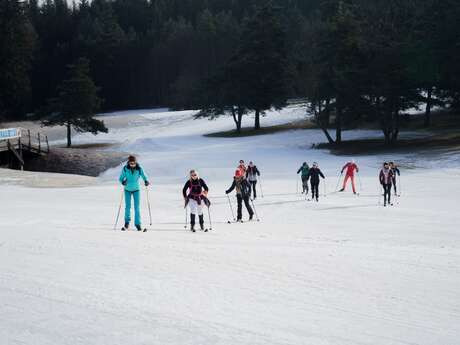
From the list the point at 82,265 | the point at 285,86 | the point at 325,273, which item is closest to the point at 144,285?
the point at 82,265

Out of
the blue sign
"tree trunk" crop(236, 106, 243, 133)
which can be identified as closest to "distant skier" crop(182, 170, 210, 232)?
the blue sign

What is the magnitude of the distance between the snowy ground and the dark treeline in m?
24.3

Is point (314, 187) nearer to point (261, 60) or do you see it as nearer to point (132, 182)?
point (132, 182)

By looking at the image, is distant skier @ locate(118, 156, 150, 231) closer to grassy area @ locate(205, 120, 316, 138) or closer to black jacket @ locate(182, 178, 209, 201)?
black jacket @ locate(182, 178, 209, 201)

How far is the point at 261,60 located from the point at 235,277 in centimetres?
4814

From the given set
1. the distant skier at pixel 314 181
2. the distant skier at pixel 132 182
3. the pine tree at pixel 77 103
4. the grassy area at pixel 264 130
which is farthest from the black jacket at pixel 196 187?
the grassy area at pixel 264 130

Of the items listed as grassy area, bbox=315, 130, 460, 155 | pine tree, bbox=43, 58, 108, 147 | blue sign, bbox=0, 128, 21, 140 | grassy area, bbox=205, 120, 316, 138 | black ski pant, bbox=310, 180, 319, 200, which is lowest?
black ski pant, bbox=310, 180, 319, 200

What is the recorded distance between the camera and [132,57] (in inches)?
3802

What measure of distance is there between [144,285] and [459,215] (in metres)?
13.2

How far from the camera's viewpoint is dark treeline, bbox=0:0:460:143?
4269 centimetres

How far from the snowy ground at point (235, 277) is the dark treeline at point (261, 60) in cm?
2427

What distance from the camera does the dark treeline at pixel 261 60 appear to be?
4269cm

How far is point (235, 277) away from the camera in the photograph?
9.16 metres

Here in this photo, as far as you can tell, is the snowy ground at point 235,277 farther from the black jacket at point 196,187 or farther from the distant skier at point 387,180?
the distant skier at point 387,180
